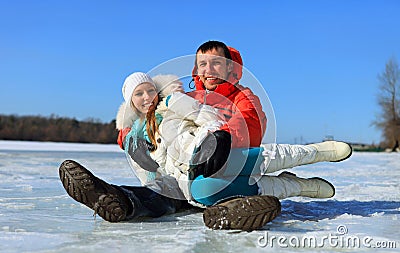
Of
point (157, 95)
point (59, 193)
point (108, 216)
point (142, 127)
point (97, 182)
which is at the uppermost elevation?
point (157, 95)

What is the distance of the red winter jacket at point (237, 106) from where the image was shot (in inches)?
73.4

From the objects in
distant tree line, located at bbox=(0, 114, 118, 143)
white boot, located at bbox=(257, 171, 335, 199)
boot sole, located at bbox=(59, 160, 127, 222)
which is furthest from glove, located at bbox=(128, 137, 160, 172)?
distant tree line, located at bbox=(0, 114, 118, 143)

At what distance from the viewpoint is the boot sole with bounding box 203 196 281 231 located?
5.18ft

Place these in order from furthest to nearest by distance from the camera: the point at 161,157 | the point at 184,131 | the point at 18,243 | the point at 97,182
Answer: the point at 161,157 < the point at 184,131 < the point at 97,182 < the point at 18,243

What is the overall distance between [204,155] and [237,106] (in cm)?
33

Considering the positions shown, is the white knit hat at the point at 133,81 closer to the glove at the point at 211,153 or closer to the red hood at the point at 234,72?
the red hood at the point at 234,72

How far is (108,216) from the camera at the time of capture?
5.75 feet

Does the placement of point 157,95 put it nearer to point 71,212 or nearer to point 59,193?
point 71,212

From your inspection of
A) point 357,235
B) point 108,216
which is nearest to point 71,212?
point 108,216

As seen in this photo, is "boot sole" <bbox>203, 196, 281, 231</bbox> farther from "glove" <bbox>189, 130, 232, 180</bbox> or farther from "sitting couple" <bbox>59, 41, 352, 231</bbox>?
"glove" <bbox>189, 130, 232, 180</bbox>

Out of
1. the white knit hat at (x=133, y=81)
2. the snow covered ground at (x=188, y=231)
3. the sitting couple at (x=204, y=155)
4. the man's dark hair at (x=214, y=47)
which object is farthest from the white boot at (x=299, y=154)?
the white knit hat at (x=133, y=81)

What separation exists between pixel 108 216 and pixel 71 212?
1.37ft

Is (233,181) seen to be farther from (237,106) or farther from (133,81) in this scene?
(133,81)

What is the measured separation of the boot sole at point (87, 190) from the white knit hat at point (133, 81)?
0.49 meters
